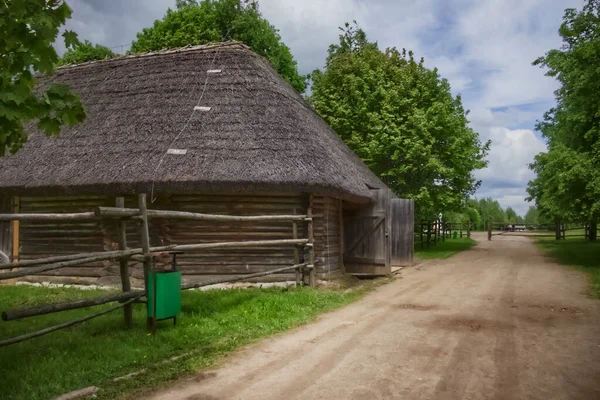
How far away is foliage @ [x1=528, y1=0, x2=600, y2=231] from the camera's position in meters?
14.8

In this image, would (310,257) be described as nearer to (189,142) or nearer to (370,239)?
(370,239)

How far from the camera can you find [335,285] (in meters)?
10.9

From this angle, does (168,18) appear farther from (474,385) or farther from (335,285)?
(474,385)

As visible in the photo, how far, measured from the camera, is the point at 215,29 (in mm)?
26609

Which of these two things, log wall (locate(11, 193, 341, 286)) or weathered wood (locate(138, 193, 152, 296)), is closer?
weathered wood (locate(138, 193, 152, 296))

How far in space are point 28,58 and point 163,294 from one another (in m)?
3.29

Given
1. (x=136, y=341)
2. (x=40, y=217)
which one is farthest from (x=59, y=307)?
(x=40, y=217)

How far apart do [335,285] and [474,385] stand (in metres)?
6.43

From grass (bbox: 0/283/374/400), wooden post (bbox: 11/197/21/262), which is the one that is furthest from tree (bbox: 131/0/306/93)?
grass (bbox: 0/283/374/400)

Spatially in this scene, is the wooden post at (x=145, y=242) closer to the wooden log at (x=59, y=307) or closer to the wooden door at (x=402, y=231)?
the wooden log at (x=59, y=307)

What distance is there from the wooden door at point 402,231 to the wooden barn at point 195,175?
2701 mm

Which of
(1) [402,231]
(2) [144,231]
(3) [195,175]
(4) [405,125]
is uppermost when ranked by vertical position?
(4) [405,125]

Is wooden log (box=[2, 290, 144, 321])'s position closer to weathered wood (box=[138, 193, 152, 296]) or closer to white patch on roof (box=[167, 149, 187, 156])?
weathered wood (box=[138, 193, 152, 296])

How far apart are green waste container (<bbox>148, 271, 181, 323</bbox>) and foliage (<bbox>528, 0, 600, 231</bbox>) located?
41.6ft
